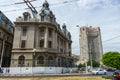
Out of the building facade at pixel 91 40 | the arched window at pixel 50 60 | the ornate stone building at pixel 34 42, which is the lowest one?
the arched window at pixel 50 60

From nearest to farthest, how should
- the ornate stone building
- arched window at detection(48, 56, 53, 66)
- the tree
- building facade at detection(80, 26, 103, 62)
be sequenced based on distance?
Result: the ornate stone building → arched window at detection(48, 56, 53, 66) → the tree → building facade at detection(80, 26, 103, 62)

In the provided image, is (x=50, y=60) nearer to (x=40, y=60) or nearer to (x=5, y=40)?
(x=40, y=60)

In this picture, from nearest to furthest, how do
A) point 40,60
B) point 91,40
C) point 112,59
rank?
point 40,60 → point 112,59 → point 91,40

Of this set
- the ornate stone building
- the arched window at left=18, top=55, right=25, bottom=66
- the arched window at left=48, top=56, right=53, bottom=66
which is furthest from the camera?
the arched window at left=48, top=56, right=53, bottom=66

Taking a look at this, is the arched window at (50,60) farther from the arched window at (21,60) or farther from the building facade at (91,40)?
the building facade at (91,40)

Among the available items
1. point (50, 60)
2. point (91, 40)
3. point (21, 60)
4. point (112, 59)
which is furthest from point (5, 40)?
point (91, 40)

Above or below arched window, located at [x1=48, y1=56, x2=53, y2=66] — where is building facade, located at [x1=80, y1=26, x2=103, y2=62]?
above

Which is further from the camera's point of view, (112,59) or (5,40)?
(112,59)

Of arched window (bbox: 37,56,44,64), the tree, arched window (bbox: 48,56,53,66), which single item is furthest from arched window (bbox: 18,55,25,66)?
the tree

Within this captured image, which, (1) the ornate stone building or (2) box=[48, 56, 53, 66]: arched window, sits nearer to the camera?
(1) the ornate stone building

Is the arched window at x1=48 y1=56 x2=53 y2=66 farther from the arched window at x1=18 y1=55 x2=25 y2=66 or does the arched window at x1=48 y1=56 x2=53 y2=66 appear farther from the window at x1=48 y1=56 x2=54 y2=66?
the arched window at x1=18 y1=55 x2=25 y2=66

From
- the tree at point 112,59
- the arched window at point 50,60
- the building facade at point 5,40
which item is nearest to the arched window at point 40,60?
the arched window at point 50,60

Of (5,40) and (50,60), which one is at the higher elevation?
(5,40)

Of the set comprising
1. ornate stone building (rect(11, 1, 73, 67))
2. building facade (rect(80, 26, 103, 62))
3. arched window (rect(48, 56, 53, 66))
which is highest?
building facade (rect(80, 26, 103, 62))
